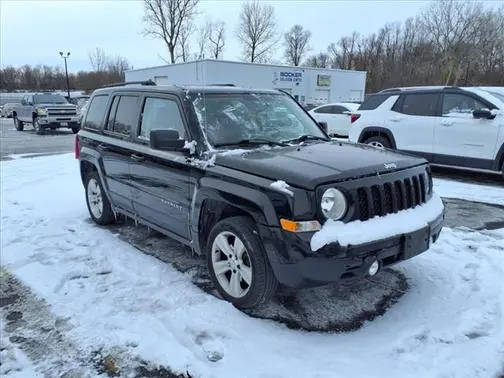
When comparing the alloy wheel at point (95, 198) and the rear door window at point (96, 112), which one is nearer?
the rear door window at point (96, 112)

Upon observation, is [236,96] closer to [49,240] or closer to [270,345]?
[270,345]

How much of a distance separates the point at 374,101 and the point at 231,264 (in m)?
7.46

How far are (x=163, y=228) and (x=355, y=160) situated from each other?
2158 millimetres

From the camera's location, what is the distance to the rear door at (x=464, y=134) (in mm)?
8219

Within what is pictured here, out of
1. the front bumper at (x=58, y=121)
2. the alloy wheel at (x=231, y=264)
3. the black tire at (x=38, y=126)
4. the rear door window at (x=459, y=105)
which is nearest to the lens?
the alloy wheel at (x=231, y=264)

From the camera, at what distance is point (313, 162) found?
11.5 feet

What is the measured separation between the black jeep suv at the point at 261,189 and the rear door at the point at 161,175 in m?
0.01

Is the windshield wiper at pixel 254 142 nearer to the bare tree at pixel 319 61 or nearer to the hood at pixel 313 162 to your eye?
the hood at pixel 313 162

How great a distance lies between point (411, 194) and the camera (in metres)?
3.69

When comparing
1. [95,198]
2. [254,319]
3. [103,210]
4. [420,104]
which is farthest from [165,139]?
[420,104]

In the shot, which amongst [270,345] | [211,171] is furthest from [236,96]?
[270,345]

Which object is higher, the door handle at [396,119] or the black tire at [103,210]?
the door handle at [396,119]

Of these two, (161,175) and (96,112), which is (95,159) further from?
(161,175)

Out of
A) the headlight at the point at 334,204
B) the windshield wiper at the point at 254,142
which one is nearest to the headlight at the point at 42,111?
the windshield wiper at the point at 254,142
